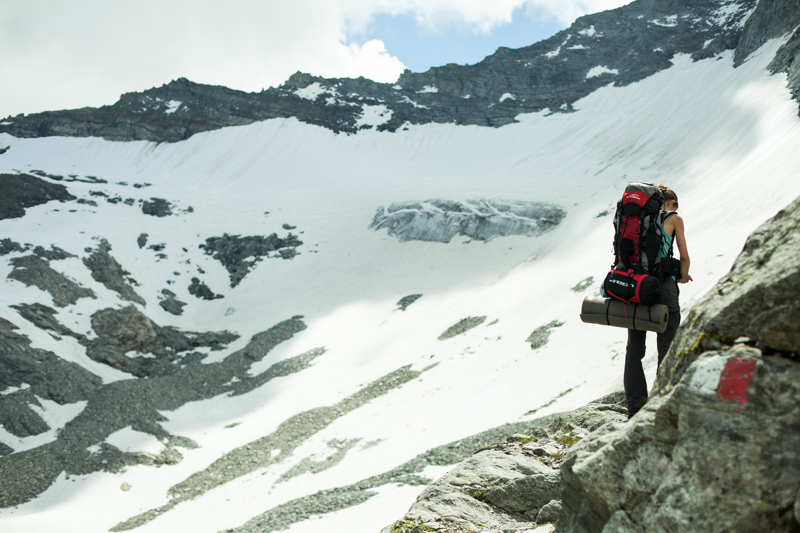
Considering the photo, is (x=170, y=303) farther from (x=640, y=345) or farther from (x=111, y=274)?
(x=640, y=345)

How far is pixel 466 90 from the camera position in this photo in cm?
11031

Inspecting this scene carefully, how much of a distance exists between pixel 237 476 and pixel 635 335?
21.4 m

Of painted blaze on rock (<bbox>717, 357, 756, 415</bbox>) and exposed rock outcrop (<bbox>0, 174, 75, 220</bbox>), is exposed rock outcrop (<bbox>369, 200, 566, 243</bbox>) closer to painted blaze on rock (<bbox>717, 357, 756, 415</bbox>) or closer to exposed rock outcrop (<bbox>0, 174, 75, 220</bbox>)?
exposed rock outcrop (<bbox>0, 174, 75, 220</bbox>)

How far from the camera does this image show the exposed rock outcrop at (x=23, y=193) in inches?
2035

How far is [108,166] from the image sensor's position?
282ft

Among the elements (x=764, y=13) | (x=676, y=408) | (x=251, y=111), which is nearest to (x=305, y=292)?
(x=676, y=408)

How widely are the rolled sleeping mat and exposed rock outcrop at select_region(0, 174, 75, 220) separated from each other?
199ft

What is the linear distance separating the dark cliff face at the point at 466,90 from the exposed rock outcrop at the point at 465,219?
44469 millimetres

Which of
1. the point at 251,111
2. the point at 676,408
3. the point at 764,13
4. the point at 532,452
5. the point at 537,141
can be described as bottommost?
the point at 532,452

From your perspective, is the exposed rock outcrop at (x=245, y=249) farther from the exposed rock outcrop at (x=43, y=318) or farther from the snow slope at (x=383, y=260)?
the exposed rock outcrop at (x=43, y=318)

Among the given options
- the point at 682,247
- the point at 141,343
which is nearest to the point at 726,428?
the point at 682,247

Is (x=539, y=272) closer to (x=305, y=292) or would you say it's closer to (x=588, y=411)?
(x=305, y=292)

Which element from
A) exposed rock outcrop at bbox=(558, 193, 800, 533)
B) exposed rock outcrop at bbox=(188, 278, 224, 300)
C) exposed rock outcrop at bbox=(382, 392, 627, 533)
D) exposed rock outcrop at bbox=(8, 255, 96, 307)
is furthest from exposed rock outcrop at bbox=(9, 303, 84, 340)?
exposed rock outcrop at bbox=(558, 193, 800, 533)

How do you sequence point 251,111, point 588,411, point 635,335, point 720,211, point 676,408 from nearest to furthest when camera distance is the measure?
point 676,408, point 635,335, point 588,411, point 720,211, point 251,111
